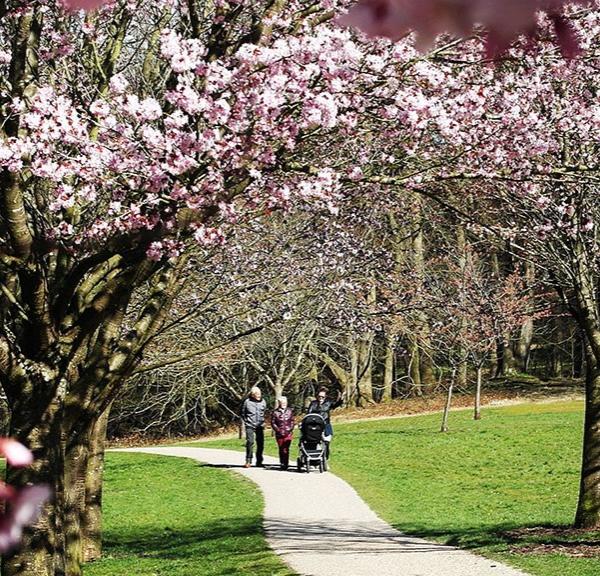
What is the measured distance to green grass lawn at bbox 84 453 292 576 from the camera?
12.5 m

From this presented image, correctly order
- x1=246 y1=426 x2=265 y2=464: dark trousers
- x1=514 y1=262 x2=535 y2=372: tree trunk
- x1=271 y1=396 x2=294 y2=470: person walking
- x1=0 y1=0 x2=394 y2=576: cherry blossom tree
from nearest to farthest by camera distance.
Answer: x1=0 y1=0 x2=394 y2=576: cherry blossom tree < x1=271 y1=396 x2=294 y2=470: person walking < x1=246 y1=426 x2=265 y2=464: dark trousers < x1=514 y1=262 x2=535 y2=372: tree trunk

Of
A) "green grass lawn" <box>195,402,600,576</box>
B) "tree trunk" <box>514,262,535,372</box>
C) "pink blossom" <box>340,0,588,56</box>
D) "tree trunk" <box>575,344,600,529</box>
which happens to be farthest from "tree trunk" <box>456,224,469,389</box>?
"pink blossom" <box>340,0,588,56</box>

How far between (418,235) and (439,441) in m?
12.8

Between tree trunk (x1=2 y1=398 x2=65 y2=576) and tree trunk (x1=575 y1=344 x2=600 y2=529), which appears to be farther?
tree trunk (x1=575 y1=344 x2=600 y2=529)

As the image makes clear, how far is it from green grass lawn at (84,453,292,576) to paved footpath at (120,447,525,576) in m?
0.34

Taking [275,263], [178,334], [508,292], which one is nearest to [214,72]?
[275,263]

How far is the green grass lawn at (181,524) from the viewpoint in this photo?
1255cm

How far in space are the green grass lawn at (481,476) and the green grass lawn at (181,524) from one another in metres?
2.43

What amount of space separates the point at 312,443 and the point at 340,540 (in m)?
A: 8.86

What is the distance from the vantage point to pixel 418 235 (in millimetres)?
40344

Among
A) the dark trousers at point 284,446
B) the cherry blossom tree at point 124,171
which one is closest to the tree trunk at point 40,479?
the cherry blossom tree at point 124,171

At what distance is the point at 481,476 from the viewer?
911 inches

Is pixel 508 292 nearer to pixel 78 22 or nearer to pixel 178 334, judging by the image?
pixel 178 334

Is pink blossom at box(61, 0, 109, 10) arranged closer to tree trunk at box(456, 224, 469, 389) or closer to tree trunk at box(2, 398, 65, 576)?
tree trunk at box(2, 398, 65, 576)
